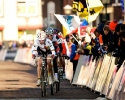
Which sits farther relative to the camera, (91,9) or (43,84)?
Result: (91,9)

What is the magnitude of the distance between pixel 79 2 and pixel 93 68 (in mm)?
7030

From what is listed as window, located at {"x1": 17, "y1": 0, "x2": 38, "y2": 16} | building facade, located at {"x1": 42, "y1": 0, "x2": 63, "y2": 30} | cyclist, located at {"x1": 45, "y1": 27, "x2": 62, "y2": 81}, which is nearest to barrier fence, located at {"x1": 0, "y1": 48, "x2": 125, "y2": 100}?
cyclist, located at {"x1": 45, "y1": 27, "x2": 62, "y2": 81}

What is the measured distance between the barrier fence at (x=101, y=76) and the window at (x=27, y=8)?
6396cm

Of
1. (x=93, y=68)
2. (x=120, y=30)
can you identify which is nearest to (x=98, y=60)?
(x=93, y=68)

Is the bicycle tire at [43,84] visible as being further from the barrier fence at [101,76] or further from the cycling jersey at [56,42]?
the cycling jersey at [56,42]

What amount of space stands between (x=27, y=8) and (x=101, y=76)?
74.3m

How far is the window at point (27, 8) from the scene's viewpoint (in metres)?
92.7

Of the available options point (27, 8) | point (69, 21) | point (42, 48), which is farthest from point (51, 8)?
point (42, 48)

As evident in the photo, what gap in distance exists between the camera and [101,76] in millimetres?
20016

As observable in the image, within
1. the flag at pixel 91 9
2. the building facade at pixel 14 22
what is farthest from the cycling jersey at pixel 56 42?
the building facade at pixel 14 22

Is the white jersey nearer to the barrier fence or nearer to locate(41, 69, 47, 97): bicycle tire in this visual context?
locate(41, 69, 47, 97): bicycle tire

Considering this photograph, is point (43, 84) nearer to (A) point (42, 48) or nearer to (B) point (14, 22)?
(A) point (42, 48)

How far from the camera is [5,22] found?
3551 inches

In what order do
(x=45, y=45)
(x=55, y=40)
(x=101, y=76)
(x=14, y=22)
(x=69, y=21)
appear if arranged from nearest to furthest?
1. (x=45, y=45)
2. (x=101, y=76)
3. (x=55, y=40)
4. (x=69, y=21)
5. (x=14, y=22)
